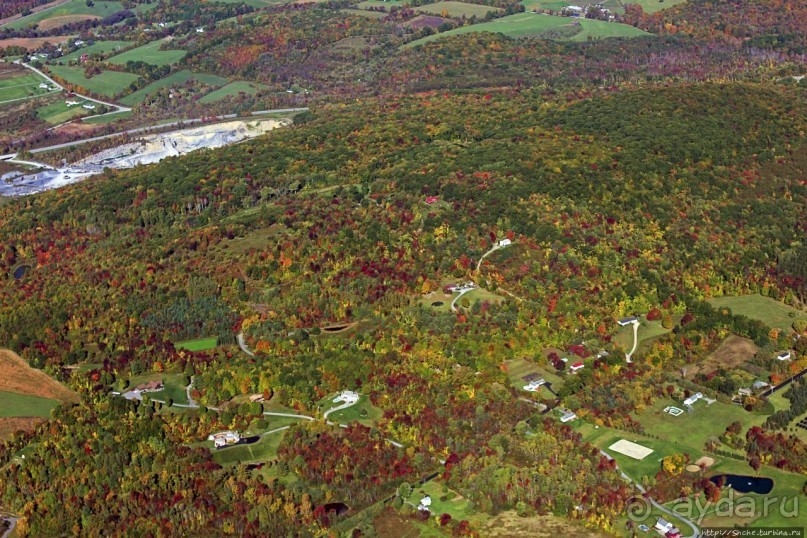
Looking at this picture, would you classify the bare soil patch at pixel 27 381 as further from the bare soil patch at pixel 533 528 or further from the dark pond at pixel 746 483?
the dark pond at pixel 746 483

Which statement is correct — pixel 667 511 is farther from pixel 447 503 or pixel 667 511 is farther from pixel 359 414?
pixel 359 414

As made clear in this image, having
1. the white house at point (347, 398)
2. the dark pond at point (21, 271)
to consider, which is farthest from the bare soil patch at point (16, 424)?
the dark pond at point (21, 271)

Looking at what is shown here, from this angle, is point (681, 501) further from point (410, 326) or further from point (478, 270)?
point (478, 270)

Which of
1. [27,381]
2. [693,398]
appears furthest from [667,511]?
[27,381]

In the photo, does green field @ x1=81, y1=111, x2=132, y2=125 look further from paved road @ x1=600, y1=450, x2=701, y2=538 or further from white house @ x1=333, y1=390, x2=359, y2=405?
paved road @ x1=600, y1=450, x2=701, y2=538

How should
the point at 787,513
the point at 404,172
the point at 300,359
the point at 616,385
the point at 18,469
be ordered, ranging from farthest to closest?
1. the point at 404,172
2. the point at 300,359
3. the point at 616,385
4. the point at 18,469
5. the point at 787,513

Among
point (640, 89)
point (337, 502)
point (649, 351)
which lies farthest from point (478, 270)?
point (640, 89)
